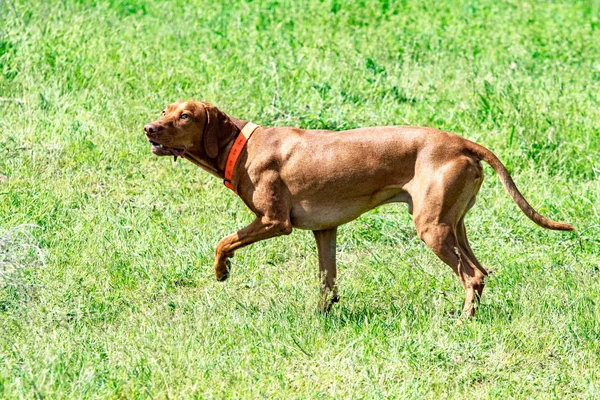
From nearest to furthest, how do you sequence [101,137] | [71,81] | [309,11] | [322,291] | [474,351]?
[474,351]
[322,291]
[101,137]
[71,81]
[309,11]

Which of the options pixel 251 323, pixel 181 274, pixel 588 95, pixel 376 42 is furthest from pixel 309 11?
pixel 251 323

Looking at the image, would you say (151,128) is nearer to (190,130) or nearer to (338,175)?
(190,130)

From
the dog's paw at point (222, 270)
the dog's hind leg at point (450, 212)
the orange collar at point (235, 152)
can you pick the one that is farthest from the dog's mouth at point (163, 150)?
the dog's hind leg at point (450, 212)

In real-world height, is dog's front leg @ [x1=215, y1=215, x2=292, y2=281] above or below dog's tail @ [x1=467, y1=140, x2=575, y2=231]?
below

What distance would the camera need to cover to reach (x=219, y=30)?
1236 centimetres

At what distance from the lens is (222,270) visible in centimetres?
686

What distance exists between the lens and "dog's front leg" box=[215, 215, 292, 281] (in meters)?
6.76

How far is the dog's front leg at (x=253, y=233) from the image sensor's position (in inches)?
266

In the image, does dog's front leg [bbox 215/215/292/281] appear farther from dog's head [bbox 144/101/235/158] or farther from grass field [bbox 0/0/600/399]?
dog's head [bbox 144/101/235/158]

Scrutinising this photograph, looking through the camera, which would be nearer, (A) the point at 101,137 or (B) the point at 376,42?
(A) the point at 101,137

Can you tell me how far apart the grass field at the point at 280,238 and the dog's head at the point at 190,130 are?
0.98m

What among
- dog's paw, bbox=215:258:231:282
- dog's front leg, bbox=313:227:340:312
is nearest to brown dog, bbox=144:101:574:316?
dog's paw, bbox=215:258:231:282

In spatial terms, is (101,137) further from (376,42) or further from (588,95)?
(588,95)

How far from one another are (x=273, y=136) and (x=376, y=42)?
5.69 metres
